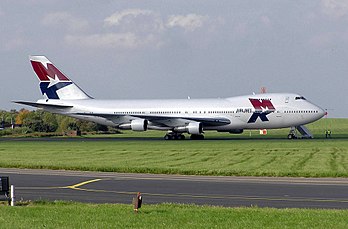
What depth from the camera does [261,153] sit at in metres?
45.4

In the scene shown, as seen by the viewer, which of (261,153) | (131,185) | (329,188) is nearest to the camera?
(329,188)

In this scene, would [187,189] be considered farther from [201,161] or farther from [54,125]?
[54,125]

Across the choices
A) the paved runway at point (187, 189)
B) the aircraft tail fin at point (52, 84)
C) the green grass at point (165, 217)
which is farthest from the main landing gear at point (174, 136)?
the green grass at point (165, 217)

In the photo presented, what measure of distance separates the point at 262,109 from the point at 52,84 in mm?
25029

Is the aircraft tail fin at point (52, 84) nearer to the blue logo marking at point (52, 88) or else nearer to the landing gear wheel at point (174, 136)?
the blue logo marking at point (52, 88)

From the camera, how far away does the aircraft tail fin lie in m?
78.9

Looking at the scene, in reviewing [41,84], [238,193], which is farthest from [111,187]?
[41,84]

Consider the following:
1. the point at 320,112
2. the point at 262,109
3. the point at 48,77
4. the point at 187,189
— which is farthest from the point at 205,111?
the point at 187,189

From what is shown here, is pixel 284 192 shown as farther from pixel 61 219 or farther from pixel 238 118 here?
pixel 238 118

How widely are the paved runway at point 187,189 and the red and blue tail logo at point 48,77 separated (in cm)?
4759

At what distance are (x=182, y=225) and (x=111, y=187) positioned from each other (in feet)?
34.6

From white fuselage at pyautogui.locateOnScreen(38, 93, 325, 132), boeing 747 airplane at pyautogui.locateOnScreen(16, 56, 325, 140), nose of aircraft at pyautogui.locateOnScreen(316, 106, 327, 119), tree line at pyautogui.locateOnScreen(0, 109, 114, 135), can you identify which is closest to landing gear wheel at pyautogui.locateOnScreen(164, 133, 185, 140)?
boeing 747 airplane at pyautogui.locateOnScreen(16, 56, 325, 140)

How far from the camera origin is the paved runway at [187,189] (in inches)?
850

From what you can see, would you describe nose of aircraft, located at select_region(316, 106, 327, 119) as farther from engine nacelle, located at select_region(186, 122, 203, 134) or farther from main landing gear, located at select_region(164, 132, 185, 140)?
main landing gear, located at select_region(164, 132, 185, 140)
